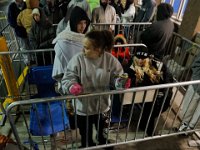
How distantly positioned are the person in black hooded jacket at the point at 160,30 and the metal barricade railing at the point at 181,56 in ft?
1.56

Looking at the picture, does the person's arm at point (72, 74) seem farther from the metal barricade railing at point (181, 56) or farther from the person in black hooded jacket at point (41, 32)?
the metal barricade railing at point (181, 56)

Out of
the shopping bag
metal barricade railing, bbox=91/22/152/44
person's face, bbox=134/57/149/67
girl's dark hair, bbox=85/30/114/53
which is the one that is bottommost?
the shopping bag

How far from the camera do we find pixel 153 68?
2.56 meters

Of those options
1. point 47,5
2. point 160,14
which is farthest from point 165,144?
point 47,5

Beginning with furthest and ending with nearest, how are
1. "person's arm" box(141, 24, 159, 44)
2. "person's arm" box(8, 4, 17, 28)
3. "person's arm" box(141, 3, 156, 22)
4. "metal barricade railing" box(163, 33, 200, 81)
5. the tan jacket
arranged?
1. "person's arm" box(141, 3, 156, 22)
2. "person's arm" box(8, 4, 17, 28)
3. the tan jacket
4. "metal barricade railing" box(163, 33, 200, 81)
5. "person's arm" box(141, 24, 159, 44)

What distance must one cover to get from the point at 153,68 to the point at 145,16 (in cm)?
310

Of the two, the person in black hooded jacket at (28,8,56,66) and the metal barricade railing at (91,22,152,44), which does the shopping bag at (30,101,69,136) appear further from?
the metal barricade railing at (91,22,152,44)

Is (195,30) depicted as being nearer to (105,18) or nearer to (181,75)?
(181,75)

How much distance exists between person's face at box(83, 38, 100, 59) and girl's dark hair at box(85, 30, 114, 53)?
33 mm

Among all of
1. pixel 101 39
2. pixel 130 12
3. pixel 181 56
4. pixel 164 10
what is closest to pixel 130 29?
pixel 130 12

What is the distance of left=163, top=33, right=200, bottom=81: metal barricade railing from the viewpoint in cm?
369

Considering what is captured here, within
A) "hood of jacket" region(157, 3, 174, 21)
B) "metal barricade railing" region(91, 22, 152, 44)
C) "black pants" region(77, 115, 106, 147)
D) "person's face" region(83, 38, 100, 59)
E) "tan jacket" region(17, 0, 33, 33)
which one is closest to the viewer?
"person's face" region(83, 38, 100, 59)

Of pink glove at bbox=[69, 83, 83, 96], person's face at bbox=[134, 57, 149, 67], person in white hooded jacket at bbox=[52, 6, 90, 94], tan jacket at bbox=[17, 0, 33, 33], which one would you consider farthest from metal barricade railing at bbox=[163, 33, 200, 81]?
tan jacket at bbox=[17, 0, 33, 33]

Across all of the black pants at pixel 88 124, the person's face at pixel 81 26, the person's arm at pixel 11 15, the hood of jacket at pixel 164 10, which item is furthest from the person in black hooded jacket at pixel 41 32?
the hood of jacket at pixel 164 10
